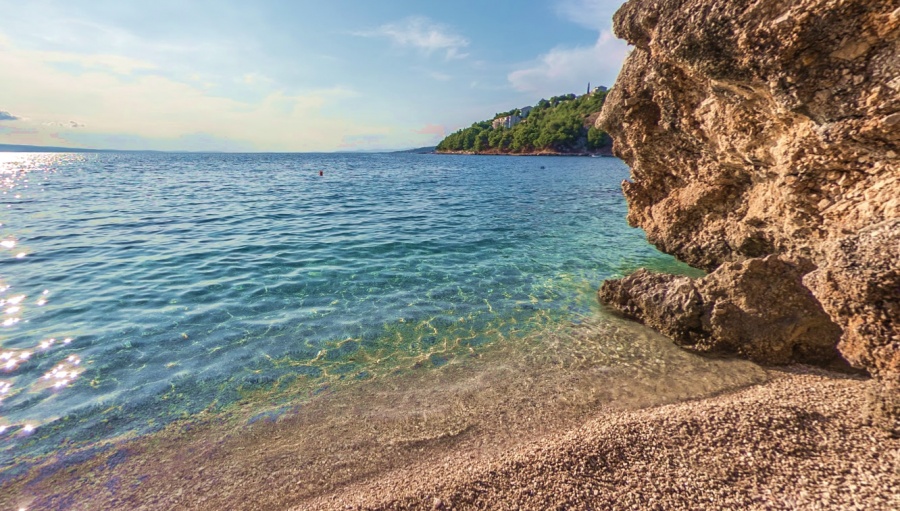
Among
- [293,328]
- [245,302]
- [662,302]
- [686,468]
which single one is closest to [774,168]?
[662,302]

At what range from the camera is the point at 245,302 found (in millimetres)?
10070

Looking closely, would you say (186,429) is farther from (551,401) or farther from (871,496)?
(871,496)

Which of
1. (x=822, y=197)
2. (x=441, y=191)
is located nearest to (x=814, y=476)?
(x=822, y=197)

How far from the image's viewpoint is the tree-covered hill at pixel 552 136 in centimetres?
12494

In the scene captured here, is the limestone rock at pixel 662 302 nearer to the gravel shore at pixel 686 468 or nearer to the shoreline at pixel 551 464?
the shoreline at pixel 551 464

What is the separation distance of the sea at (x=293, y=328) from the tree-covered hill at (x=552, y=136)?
10177 centimetres

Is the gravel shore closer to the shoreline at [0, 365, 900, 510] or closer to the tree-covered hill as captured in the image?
the shoreline at [0, 365, 900, 510]

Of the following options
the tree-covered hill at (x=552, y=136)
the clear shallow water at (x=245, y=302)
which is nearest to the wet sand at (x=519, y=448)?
the clear shallow water at (x=245, y=302)

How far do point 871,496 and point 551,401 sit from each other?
3.44 m

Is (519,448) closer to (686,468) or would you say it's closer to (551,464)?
(551,464)

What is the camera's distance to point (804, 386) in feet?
19.0

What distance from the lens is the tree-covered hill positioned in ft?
410

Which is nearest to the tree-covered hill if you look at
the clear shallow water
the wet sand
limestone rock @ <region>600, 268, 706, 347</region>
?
the clear shallow water

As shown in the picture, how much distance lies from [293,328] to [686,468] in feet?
24.7
